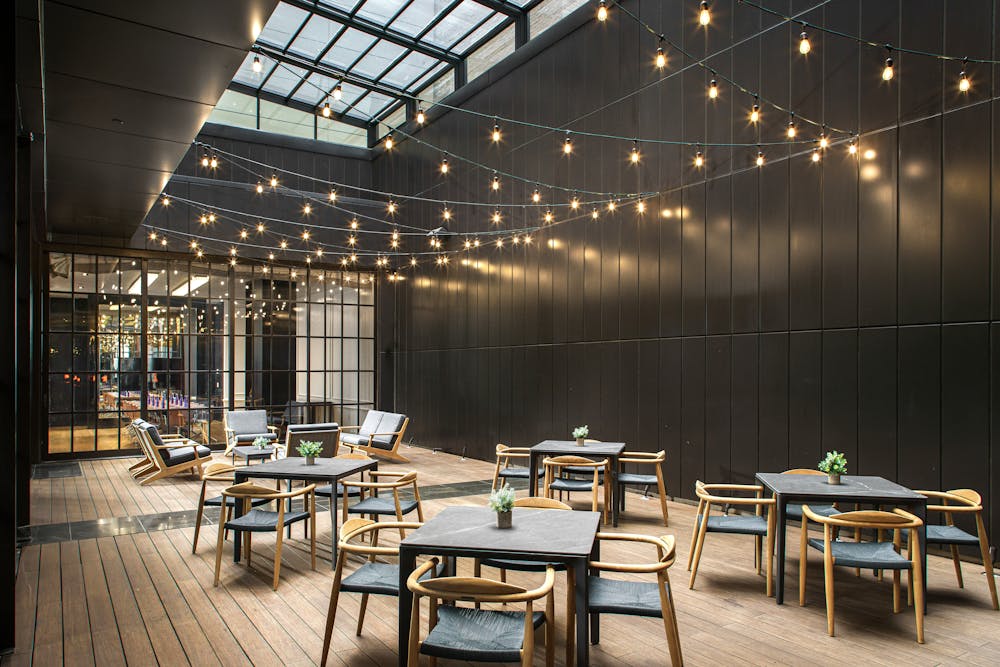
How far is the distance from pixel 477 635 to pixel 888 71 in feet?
19.5

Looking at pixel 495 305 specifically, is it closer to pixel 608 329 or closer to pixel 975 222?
pixel 608 329

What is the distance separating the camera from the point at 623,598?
141 inches

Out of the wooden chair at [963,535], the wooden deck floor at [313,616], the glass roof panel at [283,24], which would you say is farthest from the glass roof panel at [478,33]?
the wooden chair at [963,535]

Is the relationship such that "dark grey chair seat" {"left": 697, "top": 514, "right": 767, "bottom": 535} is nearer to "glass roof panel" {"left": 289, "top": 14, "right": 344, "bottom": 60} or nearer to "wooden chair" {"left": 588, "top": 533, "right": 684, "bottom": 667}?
"wooden chair" {"left": 588, "top": 533, "right": 684, "bottom": 667}

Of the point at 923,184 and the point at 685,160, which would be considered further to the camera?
the point at 685,160

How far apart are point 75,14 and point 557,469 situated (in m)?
6.13

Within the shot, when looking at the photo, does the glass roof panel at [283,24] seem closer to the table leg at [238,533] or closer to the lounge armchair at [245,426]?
the lounge armchair at [245,426]

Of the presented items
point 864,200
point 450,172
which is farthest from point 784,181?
point 450,172

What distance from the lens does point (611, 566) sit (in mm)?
3383

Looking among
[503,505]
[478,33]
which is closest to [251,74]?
[478,33]

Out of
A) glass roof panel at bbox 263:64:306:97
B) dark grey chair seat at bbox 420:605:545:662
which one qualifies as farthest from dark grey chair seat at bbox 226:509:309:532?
glass roof panel at bbox 263:64:306:97

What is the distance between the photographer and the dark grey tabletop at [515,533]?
3.40 m

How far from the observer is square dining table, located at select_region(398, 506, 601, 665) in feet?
10.8

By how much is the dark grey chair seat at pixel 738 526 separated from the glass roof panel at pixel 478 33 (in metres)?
9.78
